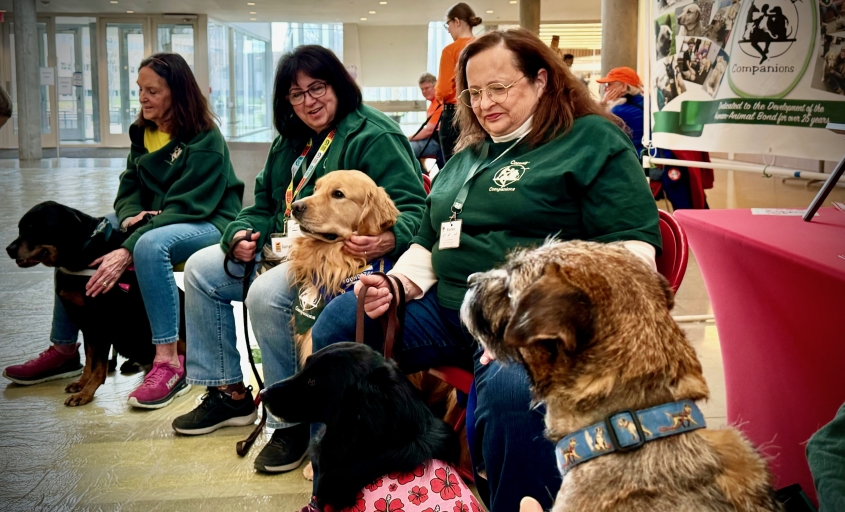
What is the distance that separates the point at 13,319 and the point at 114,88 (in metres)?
18.8

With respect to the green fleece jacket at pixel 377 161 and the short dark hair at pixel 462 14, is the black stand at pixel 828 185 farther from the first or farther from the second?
the short dark hair at pixel 462 14

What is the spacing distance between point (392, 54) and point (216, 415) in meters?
21.5

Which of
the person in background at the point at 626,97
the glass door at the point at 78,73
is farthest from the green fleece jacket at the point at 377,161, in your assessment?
the glass door at the point at 78,73

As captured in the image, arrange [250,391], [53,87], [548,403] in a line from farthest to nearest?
[53,87]
[250,391]
[548,403]

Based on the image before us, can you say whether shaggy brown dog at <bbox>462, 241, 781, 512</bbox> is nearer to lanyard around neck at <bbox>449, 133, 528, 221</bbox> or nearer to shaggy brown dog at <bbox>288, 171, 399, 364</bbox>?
lanyard around neck at <bbox>449, 133, 528, 221</bbox>

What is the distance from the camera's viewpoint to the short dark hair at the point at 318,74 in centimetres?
330

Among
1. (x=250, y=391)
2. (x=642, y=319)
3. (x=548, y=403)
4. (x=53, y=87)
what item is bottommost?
(x=250, y=391)

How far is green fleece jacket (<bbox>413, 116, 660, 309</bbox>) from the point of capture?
2105 millimetres

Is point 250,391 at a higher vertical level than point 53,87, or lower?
lower

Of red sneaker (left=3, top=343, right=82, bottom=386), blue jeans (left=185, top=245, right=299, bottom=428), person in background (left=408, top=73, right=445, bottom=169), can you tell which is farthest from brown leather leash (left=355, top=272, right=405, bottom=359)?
person in background (left=408, top=73, right=445, bottom=169)

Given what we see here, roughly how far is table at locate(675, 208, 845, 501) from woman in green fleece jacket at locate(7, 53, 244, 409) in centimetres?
247

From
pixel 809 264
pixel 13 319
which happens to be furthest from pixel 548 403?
pixel 13 319

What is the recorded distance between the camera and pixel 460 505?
1771 mm

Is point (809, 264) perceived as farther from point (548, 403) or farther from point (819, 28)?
point (819, 28)
